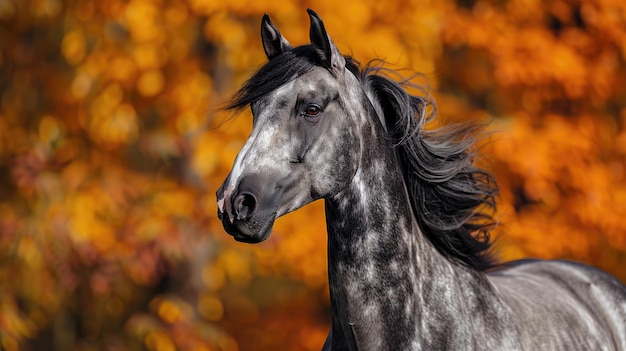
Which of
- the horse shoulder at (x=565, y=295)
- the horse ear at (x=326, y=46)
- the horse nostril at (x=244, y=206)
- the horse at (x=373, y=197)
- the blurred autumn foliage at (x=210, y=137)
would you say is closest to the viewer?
the horse nostril at (x=244, y=206)

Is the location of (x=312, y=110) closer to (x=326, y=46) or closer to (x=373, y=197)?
(x=326, y=46)

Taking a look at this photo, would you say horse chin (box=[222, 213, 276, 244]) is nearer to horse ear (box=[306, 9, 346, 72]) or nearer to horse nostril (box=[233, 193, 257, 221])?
horse nostril (box=[233, 193, 257, 221])

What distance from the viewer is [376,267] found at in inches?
142

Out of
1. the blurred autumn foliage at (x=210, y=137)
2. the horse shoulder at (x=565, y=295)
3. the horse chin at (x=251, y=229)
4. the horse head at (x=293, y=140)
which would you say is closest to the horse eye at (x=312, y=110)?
the horse head at (x=293, y=140)

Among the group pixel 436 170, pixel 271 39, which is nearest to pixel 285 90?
pixel 271 39

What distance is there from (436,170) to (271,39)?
0.91m

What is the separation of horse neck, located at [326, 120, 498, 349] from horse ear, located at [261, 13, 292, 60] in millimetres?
565

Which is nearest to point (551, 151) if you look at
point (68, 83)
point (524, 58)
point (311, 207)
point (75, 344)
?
point (524, 58)

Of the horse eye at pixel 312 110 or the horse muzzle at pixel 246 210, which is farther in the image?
the horse eye at pixel 312 110

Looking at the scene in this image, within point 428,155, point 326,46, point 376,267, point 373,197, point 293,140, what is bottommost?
point 376,267

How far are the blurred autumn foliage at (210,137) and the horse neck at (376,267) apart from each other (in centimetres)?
449

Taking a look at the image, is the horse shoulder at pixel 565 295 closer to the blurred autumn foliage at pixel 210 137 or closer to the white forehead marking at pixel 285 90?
the white forehead marking at pixel 285 90

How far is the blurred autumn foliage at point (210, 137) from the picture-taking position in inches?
335

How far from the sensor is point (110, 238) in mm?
8844
